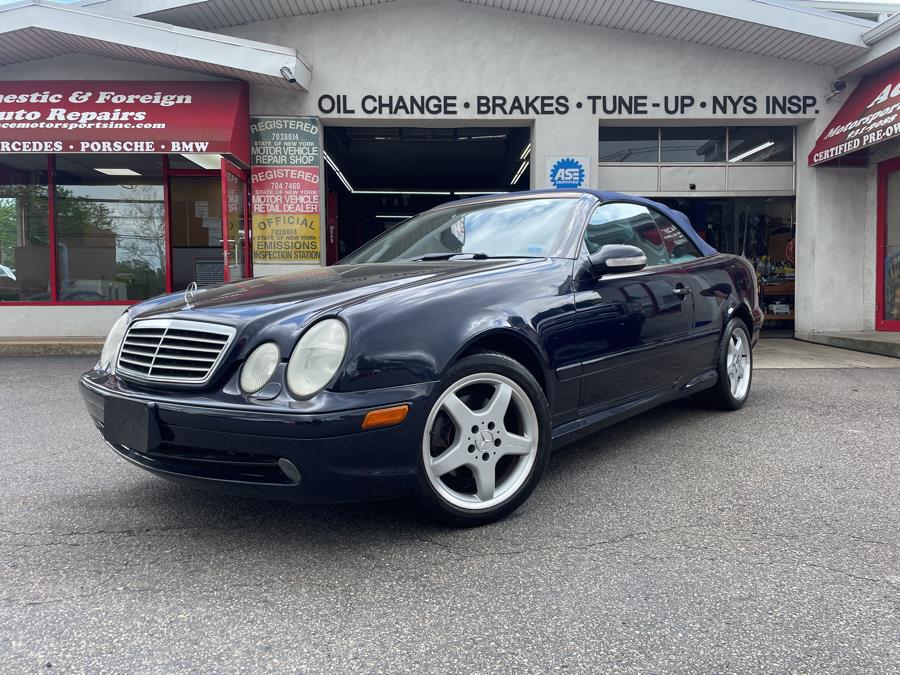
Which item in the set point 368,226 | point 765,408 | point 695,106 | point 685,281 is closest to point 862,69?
point 695,106

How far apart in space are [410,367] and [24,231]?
952 cm

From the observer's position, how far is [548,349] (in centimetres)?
289

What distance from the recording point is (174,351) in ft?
8.05

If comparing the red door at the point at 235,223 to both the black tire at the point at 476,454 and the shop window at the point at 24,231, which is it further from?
the black tire at the point at 476,454

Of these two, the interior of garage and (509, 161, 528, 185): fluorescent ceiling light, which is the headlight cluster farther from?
(509, 161, 528, 185): fluorescent ceiling light

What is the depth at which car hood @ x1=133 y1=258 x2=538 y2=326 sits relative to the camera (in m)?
2.40

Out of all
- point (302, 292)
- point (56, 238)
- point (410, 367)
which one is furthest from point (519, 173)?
point (410, 367)

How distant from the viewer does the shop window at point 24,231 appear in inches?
373

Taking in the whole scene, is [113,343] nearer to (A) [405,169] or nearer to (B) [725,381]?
(B) [725,381]

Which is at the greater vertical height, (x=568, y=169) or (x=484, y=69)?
(x=484, y=69)

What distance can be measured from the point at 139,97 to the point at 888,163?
1016cm

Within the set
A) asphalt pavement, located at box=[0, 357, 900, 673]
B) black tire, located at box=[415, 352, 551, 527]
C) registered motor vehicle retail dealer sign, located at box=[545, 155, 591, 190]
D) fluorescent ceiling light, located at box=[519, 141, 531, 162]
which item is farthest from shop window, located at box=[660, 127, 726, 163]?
black tire, located at box=[415, 352, 551, 527]

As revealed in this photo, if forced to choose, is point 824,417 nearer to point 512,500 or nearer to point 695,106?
point 512,500

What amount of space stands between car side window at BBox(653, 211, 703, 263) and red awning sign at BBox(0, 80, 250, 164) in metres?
5.90
